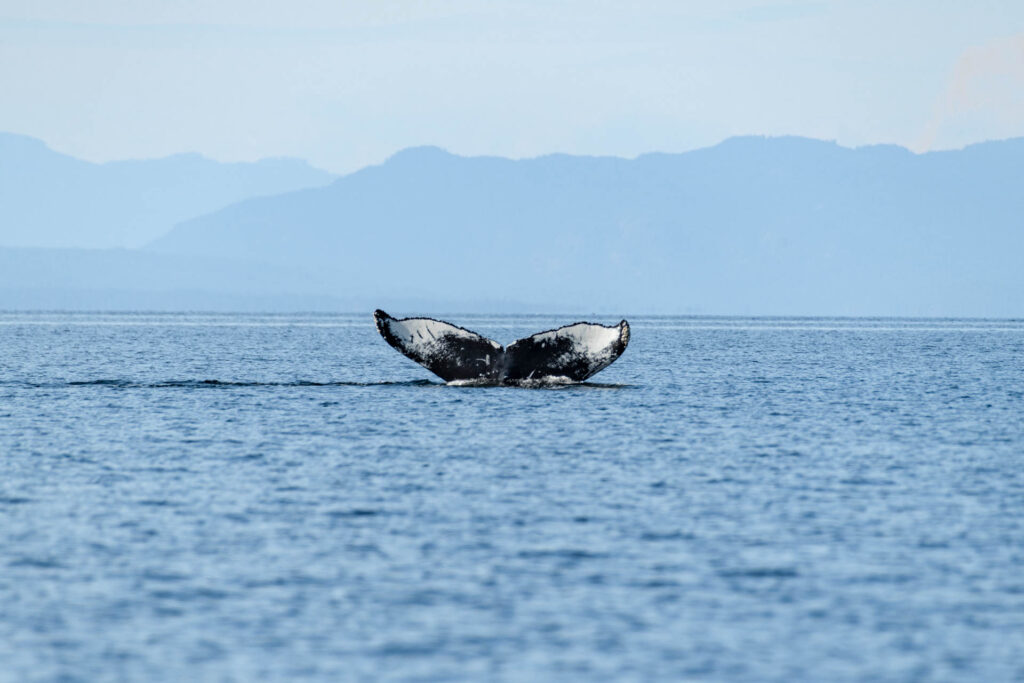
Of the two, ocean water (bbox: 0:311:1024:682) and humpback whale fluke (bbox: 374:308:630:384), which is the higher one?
humpback whale fluke (bbox: 374:308:630:384)

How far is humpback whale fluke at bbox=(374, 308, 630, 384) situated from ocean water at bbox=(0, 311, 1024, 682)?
2.78 meters

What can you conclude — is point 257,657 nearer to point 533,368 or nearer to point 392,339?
point 392,339

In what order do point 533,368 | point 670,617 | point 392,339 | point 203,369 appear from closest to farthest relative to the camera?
point 670,617 < point 392,339 < point 533,368 < point 203,369

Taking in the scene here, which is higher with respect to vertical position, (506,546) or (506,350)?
(506,350)

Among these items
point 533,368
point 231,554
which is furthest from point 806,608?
point 533,368

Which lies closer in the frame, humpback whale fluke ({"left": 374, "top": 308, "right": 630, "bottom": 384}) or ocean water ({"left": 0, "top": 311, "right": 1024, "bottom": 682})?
ocean water ({"left": 0, "top": 311, "right": 1024, "bottom": 682})

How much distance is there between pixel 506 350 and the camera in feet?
158

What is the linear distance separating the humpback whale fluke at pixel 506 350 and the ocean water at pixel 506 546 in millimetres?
2776

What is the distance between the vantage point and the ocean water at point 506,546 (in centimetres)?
1469

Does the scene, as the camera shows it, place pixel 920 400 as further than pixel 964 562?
Yes

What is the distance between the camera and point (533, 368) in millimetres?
49188

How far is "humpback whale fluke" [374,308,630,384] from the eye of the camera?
44.8 m

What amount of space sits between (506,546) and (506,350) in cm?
2812

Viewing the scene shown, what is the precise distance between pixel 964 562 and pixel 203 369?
194ft
